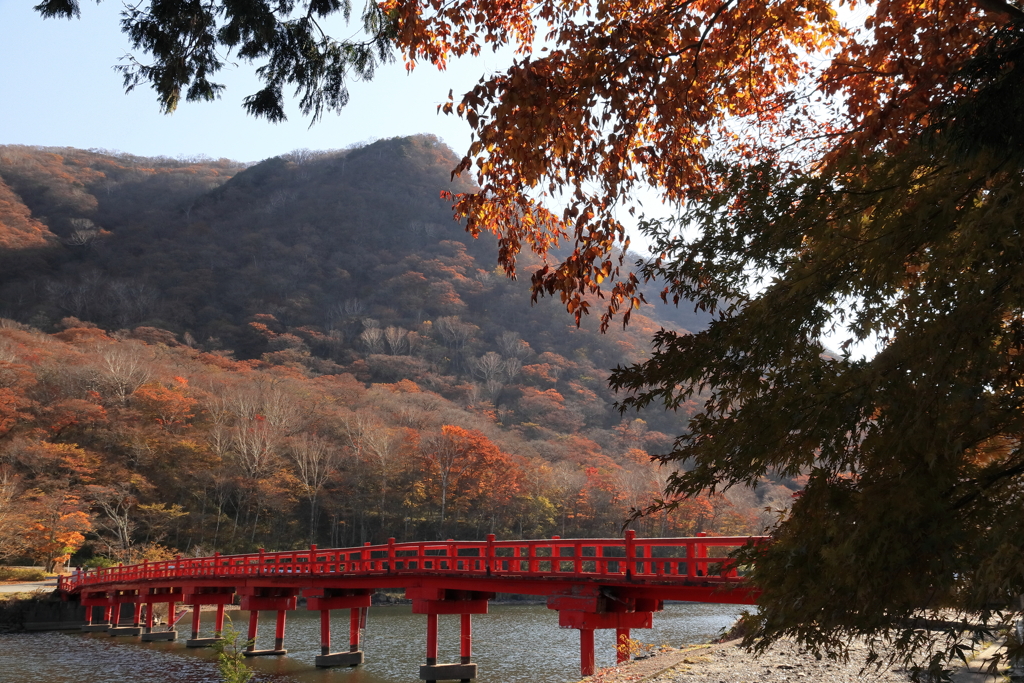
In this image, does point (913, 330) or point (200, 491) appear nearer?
point (913, 330)

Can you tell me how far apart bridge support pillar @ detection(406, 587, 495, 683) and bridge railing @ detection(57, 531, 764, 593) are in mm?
522

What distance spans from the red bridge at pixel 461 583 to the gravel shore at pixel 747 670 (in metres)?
0.93

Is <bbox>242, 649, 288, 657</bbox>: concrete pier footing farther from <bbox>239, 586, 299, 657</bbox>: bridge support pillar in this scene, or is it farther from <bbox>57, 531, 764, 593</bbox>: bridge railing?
<bbox>57, 531, 764, 593</bbox>: bridge railing

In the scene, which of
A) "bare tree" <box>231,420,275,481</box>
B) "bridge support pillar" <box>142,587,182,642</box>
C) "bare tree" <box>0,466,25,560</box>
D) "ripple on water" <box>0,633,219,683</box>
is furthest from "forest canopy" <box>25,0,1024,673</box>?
"bare tree" <box>231,420,275,481</box>

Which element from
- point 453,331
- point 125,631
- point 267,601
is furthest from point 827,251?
point 453,331

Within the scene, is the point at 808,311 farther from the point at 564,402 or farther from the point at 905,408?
the point at 564,402

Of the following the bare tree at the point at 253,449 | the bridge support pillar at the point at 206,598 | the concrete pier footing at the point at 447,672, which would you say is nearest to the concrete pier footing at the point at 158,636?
the bridge support pillar at the point at 206,598

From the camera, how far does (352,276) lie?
4336 inches

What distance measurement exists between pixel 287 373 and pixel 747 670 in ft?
209

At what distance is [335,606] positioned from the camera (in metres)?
20.3

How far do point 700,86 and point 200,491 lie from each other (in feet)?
141

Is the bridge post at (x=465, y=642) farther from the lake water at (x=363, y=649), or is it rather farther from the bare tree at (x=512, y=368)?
the bare tree at (x=512, y=368)

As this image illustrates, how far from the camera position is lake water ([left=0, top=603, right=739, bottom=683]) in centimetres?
1950

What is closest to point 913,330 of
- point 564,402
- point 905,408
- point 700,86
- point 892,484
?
point 905,408
